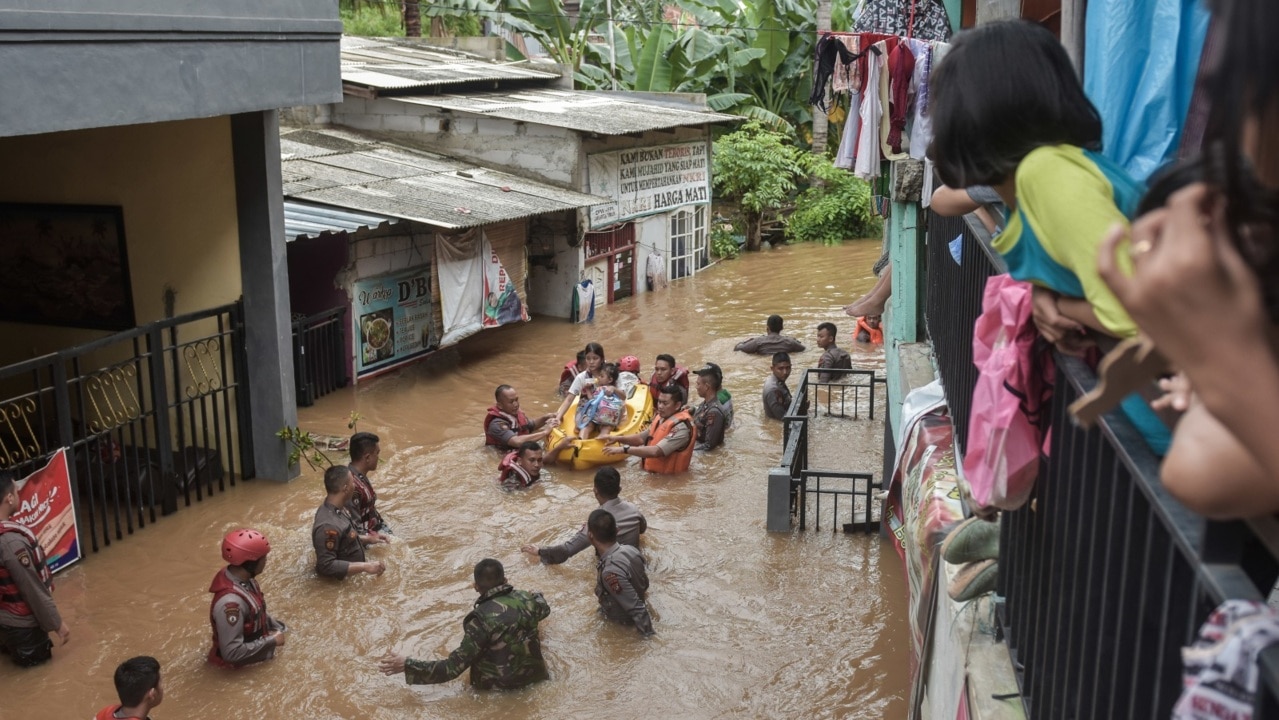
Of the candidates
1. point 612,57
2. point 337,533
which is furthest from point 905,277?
point 612,57

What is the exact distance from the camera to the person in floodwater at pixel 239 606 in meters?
7.67

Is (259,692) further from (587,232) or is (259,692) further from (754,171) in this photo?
(754,171)

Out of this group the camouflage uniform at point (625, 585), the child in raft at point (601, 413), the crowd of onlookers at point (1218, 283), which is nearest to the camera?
the crowd of onlookers at point (1218, 283)

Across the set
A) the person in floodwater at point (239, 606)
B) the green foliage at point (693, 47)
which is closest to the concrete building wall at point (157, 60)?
the person in floodwater at point (239, 606)

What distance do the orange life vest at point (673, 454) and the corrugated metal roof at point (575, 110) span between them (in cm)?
839

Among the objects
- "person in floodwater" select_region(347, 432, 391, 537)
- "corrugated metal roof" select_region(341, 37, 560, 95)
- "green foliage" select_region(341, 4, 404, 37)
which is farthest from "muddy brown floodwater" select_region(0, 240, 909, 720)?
"green foliage" select_region(341, 4, 404, 37)

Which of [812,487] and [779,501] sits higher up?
[779,501]

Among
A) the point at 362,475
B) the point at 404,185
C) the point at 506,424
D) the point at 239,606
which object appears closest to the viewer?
the point at 239,606

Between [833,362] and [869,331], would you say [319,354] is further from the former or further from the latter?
[869,331]

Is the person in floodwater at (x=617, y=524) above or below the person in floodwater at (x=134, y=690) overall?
below

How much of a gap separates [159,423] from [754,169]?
19.9 meters

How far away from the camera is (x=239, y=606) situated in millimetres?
7773

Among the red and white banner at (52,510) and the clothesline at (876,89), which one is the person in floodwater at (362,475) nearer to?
the red and white banner at (52,510)

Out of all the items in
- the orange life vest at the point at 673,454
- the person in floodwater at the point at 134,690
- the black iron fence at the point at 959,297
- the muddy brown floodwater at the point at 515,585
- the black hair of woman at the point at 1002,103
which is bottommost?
the muddy brown floodwater at the point at 515,585
